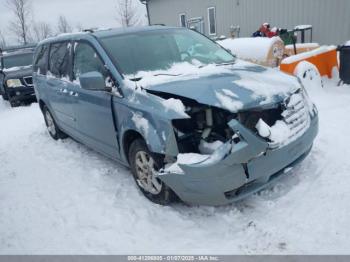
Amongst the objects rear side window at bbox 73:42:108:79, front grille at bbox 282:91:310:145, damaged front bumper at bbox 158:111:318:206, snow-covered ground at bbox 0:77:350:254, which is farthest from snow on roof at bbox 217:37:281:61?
Answer: damaged front bumper at bbox 158:111:318:206

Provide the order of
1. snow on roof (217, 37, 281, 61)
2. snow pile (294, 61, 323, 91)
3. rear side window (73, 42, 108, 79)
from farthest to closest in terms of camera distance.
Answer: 1. snow on roof (217, 37, 281, 61)
2. snow pile (294, 61, 323, 91)
3. rear side window (73, 42, 108, 79)

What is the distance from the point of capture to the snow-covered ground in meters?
2.95

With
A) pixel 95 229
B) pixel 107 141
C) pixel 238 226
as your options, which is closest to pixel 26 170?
pixel 107 141

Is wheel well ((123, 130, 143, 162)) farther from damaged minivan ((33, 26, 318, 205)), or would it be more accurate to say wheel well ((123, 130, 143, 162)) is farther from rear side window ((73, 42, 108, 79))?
rear side window ((73, 42, 108, 79))

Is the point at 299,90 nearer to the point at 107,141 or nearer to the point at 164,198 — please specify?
the point at 164,198

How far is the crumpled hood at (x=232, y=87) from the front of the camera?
120 inches

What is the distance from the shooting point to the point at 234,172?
2871 mm

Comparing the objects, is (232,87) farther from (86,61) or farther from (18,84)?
(18,84)

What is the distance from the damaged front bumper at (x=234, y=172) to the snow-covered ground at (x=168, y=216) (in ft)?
A: 1.11

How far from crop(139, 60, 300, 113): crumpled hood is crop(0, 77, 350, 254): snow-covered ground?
1037 mm

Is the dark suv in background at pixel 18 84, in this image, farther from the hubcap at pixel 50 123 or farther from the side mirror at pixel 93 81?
the side mirror at pixel 93 81

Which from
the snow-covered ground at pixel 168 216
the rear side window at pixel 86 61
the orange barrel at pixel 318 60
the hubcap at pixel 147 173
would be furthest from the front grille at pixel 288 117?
the orange barrel at pixel 318 60

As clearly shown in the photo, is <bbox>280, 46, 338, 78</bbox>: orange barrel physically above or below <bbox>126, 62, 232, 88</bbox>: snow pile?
below

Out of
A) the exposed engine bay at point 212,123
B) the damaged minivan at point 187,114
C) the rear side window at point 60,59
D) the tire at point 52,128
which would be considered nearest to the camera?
the damaged minivan at point 187,114
